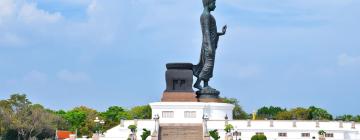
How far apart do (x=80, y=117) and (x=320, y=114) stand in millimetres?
34592

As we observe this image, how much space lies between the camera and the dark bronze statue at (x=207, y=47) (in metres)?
77.8

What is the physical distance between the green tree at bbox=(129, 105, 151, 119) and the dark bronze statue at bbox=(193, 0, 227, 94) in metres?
28.1

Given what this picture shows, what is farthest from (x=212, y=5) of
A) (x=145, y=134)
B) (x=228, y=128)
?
(x=145, y=134)

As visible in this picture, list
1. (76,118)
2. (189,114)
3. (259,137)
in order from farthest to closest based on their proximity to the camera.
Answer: (76,118) < (189,114) < (259,137)

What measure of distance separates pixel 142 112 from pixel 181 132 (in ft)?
143

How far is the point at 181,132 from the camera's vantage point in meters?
63.7

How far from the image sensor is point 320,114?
103 metres

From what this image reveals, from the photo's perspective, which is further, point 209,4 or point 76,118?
point 76,118

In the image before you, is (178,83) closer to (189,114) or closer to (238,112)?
(189,114)

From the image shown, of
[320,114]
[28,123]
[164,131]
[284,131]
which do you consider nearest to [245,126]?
[284,131]

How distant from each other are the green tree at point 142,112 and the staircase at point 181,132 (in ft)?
127

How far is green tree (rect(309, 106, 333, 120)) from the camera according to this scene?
102 meters

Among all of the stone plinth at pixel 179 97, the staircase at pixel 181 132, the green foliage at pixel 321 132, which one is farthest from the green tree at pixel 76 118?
the green foliage at pixel 321 132

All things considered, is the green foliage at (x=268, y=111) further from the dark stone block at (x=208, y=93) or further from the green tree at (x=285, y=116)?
the dark stone block at (x=208, y=93)
